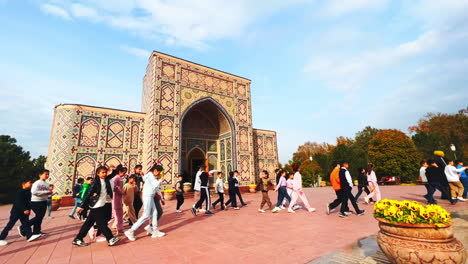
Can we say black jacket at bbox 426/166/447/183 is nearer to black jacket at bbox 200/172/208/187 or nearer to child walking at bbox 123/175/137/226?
black jacket at bbox 200/172/208/187

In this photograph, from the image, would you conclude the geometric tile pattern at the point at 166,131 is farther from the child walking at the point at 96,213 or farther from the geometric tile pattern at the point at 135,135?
the child walking at the point at 96,213

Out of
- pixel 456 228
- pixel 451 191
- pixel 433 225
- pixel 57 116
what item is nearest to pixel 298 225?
pixel 456 228

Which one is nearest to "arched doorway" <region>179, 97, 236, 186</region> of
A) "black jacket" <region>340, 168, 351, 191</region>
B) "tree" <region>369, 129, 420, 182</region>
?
"black jacket" <region>340, 168, 351, 191</region>

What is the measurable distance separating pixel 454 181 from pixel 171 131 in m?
14.6

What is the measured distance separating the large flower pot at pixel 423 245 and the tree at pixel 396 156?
92.6ft

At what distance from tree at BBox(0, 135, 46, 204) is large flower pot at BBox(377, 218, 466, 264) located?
90.7 feet

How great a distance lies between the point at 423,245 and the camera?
2.25 metres

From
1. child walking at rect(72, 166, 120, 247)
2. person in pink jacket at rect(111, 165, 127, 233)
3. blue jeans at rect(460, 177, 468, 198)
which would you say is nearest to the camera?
child walking at rect(72, 166, 120, 247)

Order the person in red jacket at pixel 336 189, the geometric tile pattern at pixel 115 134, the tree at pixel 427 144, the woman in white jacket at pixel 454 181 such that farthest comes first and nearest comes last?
the tree at pixel 427 144, the geometric tile pattern at pixel 115 134, the woman in white jacket at pixel 454 181, the person in red jacket at pixel 336 189

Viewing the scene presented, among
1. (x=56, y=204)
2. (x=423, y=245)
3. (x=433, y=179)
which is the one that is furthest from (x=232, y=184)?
(x=56, y=204)

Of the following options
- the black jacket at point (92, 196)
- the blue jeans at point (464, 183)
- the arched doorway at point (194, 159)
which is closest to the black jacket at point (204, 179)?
the black jacket at point (92, 196)

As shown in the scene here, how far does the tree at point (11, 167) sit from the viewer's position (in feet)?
67.7

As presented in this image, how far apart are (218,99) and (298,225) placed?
45.9 ft

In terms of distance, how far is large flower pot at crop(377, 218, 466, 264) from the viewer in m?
2.13
